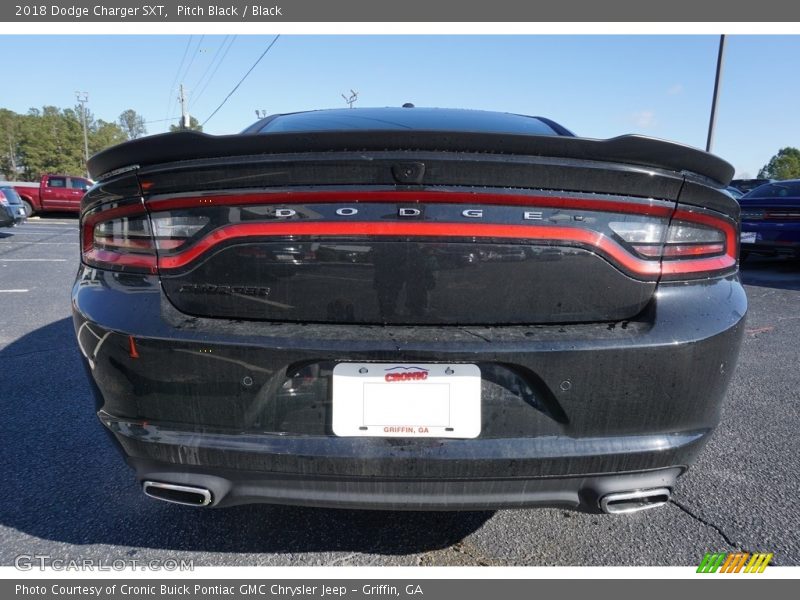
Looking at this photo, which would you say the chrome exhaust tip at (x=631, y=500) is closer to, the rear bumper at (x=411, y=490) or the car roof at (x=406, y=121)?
the rear bumper at (x=411, y=490)

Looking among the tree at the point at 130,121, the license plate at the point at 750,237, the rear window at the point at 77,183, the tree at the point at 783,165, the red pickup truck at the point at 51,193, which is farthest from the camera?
the tree at the point at 130,121

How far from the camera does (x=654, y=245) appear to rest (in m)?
1.47

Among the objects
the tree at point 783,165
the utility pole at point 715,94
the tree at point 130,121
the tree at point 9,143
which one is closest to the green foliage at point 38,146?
the tree at point 9,143

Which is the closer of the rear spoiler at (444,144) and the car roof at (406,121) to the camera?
the rear spoiler at (444,144)

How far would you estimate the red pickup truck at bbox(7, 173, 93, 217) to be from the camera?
20.3 metres

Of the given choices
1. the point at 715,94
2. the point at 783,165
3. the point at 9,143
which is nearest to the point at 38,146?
the point at 9,143

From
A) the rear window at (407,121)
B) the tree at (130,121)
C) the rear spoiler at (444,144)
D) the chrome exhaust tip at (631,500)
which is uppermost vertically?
the tree at (130,121)

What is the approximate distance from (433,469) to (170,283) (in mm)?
888

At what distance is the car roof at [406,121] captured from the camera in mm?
2250

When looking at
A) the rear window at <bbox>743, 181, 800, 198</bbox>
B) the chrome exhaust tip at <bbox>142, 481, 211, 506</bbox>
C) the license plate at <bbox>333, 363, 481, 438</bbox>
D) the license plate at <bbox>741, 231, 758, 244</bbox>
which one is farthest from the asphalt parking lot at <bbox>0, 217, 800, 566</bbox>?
the rear window at <bbox>743, 181, 800, 198</bbox>

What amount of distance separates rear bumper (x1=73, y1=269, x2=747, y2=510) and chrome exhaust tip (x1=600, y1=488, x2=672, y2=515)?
0.08ft

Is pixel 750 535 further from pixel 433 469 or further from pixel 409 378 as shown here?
pixel 409 378

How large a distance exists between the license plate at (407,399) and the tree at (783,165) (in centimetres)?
7546

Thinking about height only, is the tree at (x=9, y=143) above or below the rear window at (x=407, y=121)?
above
